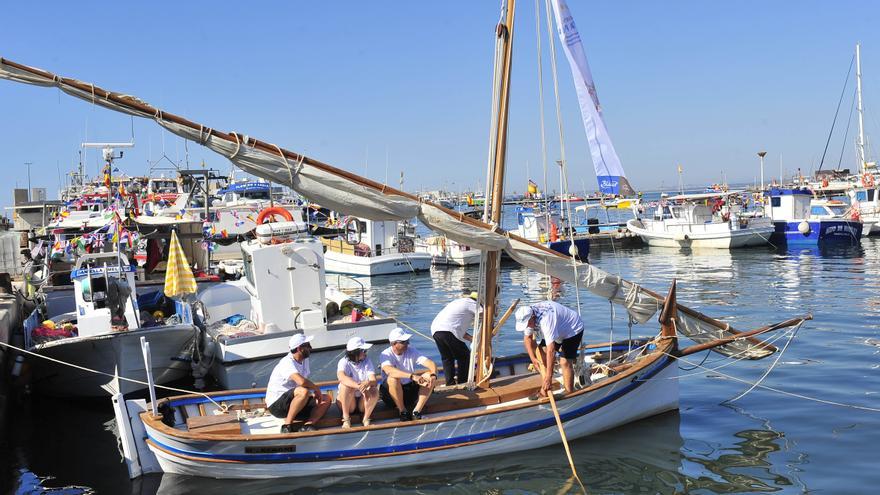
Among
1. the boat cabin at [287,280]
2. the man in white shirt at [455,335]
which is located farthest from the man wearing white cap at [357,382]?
the boat cabin at [287,280]

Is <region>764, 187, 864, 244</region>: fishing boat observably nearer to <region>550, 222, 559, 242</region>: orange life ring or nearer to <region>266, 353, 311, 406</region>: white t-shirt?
<region>550, 222, 559, 242</region>: orange life ring

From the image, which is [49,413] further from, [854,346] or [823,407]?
[854,346]

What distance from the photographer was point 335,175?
38.3 feet

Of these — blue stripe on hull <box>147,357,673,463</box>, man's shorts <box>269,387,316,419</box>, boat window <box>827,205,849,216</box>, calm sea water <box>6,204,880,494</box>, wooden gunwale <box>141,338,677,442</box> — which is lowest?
calm sea water <box>6,204,880,494</box>

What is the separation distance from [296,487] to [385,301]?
20.3 metres

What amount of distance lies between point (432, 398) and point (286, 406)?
7.56ft

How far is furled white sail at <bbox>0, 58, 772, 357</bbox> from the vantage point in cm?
1058

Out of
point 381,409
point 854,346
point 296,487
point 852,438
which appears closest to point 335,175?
point 381,409

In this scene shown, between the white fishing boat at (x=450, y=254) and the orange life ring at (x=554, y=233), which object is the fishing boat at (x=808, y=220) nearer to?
the orange life ring at (x=554, y=233)

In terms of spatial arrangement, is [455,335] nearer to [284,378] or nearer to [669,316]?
Result: [284,378]

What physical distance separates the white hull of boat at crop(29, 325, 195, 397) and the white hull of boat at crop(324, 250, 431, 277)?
74.7ft

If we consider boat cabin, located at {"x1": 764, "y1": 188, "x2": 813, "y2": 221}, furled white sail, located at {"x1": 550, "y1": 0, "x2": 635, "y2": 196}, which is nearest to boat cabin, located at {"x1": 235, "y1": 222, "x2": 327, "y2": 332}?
furled white sail, located at {"x1": 550, "y1": 0, "x2": 635, "y2": 196}

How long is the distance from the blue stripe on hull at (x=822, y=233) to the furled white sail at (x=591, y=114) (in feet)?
128

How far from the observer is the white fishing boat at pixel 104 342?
52.0ft
